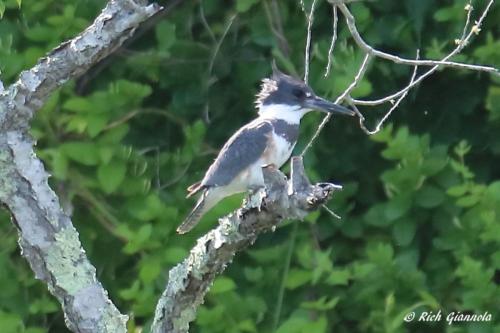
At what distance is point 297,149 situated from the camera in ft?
13.4

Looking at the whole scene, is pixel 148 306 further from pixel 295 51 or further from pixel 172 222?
pixel 295 51

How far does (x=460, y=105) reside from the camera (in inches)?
170

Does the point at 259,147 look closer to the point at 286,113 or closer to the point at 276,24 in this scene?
the point at 286,113

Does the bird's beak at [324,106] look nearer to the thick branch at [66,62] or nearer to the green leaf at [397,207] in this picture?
the green leaf at [397,207]

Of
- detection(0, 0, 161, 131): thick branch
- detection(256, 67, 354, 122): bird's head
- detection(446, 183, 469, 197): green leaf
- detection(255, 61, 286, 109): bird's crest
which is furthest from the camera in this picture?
detection(446, 183, 469, 197): green leaf

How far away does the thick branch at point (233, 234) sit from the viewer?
2.26 metres

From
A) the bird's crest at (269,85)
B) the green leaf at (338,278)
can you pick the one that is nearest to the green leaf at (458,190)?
the green leaf at (338,278)

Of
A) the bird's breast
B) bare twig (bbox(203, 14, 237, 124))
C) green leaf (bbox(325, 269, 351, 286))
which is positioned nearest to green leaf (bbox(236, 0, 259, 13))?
bare twig (bbox(203, 14, 237, 124))

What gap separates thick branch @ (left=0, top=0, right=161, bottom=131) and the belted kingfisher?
0.99m

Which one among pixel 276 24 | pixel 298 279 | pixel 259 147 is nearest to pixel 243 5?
pixel 276 24

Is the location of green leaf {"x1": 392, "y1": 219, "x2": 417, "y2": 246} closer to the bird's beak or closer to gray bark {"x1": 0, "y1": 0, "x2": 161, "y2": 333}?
the bird's beak

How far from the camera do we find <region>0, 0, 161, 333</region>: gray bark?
2.43m

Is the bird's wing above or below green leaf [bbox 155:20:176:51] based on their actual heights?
below

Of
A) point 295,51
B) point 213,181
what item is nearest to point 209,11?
point 295,51
